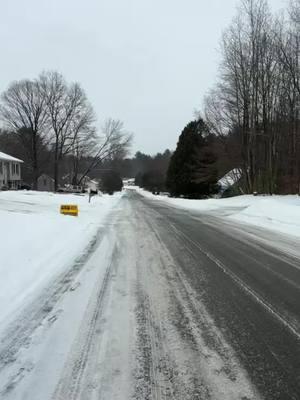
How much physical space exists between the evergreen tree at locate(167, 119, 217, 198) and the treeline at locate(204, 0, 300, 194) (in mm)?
10246

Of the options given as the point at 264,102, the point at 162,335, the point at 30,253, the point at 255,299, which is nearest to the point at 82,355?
the point at 162,335

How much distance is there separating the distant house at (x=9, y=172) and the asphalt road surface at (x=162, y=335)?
46.2 meters

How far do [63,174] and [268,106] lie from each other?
7515cm

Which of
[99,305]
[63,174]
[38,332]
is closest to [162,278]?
[99,305]

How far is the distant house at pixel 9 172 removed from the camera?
53.1m

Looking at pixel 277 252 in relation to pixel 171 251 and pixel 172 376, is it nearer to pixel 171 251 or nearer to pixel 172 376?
pixel 171 251

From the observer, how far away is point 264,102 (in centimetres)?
3344

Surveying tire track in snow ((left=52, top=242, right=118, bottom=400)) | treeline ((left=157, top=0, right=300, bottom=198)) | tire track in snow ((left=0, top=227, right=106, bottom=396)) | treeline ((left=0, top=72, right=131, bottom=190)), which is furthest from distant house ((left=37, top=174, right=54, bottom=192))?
tire track in snow ((left=52, top=242, right=118, bottom=400))

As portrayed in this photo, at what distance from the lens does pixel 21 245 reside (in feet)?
29.8

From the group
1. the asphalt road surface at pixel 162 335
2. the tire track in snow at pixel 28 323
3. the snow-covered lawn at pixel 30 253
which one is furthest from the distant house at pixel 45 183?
the tire track in snow at pixel 28 323

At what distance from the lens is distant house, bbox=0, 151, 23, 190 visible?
5312 cm

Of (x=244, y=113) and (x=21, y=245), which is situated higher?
(x=244, y=113)

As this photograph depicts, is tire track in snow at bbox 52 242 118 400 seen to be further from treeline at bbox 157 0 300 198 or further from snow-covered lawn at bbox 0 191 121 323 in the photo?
treeline at bbox 157 0 300 198

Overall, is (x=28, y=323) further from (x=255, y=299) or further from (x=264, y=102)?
(x=264, y=102)
